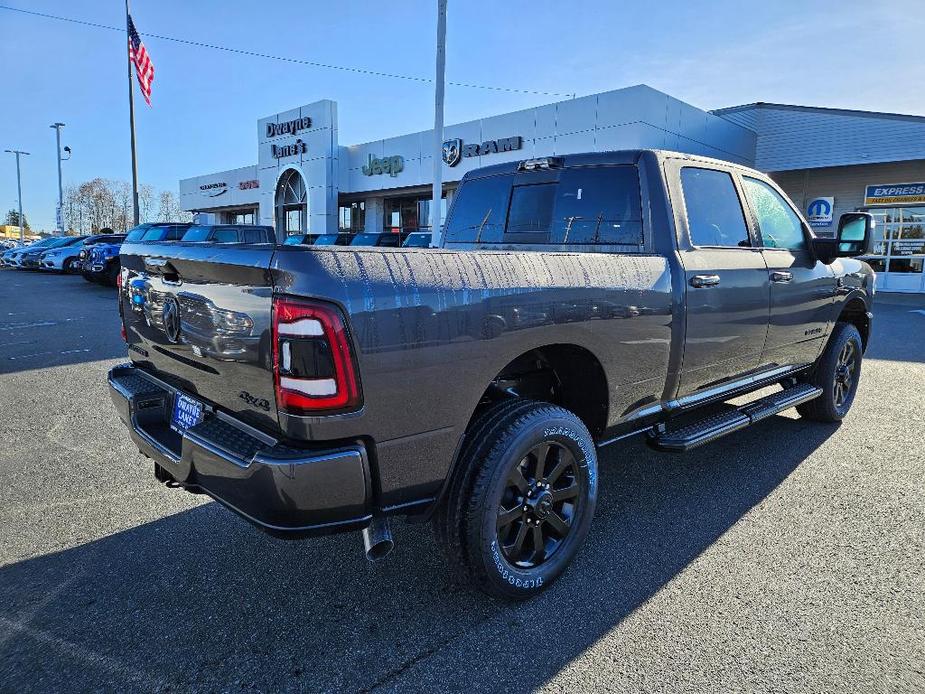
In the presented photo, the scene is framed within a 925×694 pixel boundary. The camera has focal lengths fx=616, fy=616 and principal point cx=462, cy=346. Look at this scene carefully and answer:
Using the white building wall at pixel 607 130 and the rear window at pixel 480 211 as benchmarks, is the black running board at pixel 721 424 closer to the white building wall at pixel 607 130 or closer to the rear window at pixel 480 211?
the rear window at pixel 480 211

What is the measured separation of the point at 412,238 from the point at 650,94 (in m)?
8.64

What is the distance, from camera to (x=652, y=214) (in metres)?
3.38

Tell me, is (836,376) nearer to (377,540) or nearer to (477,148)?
(377,540)

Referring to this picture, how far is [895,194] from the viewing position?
825 inches

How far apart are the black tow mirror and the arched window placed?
31329 mm

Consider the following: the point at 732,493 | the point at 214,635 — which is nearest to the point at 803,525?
the point at 732,493

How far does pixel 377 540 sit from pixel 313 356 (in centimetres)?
71

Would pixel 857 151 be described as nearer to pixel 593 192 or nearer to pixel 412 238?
pixel 412 238

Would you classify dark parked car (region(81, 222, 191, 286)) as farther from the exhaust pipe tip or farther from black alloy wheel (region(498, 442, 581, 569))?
the exhaust pipe tip

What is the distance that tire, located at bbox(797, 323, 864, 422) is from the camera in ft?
16.6

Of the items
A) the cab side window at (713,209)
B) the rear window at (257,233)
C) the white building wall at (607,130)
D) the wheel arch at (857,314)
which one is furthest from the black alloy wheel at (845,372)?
the white building wall at (607,130)

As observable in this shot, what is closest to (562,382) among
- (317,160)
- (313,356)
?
(313,356)

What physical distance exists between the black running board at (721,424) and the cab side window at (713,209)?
3.46ft

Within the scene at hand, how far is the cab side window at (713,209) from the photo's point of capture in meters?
3.59
